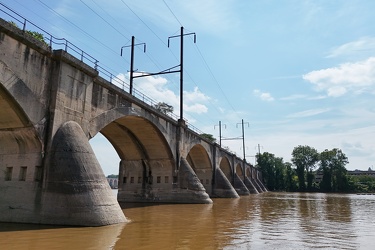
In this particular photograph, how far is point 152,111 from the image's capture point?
26.9 m

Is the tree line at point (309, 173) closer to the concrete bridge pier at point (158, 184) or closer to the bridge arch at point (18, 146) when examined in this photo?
the concrete bridge pier at point (158, 184)

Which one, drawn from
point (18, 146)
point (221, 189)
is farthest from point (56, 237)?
point (221, 189)

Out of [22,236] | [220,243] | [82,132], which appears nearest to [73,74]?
[82,132]

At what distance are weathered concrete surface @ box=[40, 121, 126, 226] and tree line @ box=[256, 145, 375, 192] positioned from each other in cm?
10132

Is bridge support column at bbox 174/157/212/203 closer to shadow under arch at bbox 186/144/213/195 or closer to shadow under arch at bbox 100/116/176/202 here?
shadow under arch at bbox 100/116/176/202

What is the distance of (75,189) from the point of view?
45.1ft

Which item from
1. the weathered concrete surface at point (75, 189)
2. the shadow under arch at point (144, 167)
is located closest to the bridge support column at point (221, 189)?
the shadow under arch at point (144, 167)

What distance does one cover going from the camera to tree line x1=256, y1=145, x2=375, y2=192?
10275 cm

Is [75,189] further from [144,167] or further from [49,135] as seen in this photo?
[144,167]

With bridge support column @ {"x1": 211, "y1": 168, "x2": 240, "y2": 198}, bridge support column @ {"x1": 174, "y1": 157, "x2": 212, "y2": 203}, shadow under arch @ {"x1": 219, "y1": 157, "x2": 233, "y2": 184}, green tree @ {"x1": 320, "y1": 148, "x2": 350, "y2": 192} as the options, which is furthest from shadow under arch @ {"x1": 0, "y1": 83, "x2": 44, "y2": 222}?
green tree @ {"x1": 320, "y1": 148, "x2": 350, "y2": 192}

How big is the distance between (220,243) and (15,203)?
31.7 feet

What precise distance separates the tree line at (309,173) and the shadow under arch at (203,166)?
7038 centimetres

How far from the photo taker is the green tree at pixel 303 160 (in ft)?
355

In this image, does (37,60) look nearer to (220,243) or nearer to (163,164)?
(220,243)
